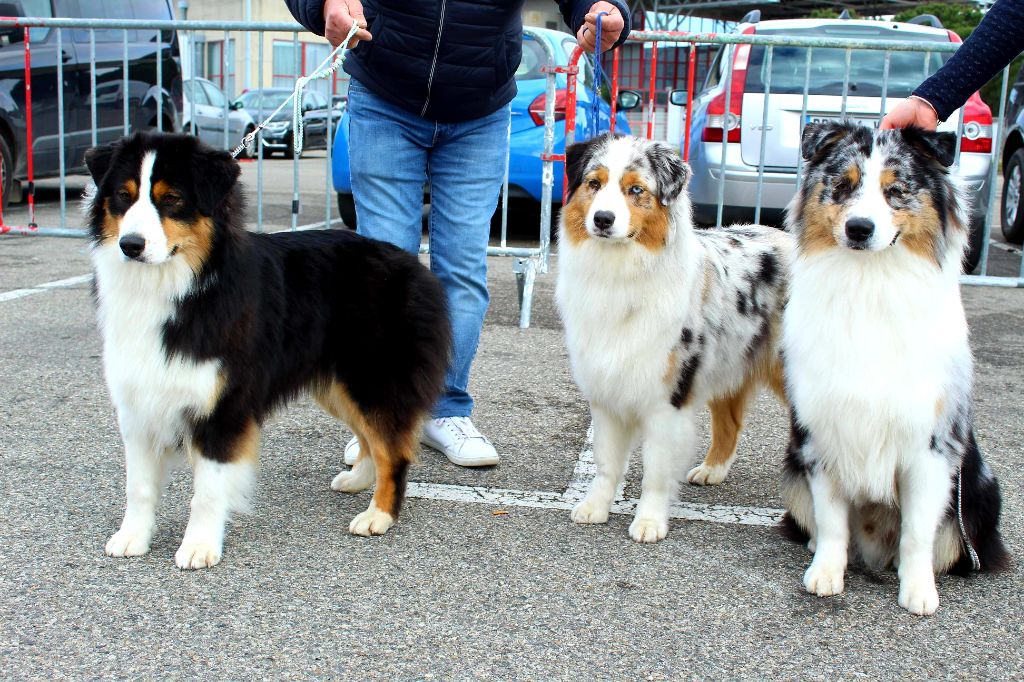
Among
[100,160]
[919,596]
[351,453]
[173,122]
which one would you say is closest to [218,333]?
[100,160]

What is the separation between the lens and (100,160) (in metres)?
3.06

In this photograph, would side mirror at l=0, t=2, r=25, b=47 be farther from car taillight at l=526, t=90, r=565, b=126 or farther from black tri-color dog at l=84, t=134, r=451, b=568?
black tri-color dog at l=84, t=134, r=451, b=568

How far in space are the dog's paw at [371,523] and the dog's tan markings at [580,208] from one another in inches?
47.7

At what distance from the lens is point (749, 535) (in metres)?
3.57

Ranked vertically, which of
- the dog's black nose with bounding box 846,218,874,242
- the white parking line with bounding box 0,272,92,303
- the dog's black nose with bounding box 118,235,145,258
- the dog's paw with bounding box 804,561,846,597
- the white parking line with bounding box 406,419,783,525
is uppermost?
the dog's black nose with bounding box 846,218,874,242

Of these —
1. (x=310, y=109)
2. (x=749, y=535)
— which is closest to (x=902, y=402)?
(x=749, y=535)

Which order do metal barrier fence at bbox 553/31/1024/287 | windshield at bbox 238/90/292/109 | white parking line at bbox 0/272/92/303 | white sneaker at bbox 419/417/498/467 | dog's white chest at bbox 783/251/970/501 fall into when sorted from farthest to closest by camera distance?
windshield at bbox 238/90/292/109, metal barrier fence at bbox 553/31/1024/287, white parking line at bbox 0/272/92/303, white sneaker at bbox 419/417/498/467, dog's white chest at bbox 783/251/970/501

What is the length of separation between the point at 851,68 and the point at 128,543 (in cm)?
709

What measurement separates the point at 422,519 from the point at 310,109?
2286 centimetres

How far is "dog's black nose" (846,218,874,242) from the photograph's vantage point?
9.13 ft

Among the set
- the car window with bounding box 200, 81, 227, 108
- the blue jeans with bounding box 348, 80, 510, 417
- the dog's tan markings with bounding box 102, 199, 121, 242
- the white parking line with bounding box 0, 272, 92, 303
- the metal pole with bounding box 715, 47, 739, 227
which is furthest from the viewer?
the car window with bounding box 200, 81, 227, 108

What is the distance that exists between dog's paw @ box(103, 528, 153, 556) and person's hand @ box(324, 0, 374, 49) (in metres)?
1.91

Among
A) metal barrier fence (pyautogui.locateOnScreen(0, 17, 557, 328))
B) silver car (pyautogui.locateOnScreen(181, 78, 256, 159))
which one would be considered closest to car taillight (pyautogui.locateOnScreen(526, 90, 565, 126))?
metal barrier fence (pyautogui.locateOnScreen(0, 17, 557, 328))

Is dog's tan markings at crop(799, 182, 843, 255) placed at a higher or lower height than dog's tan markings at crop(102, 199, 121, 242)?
higher
